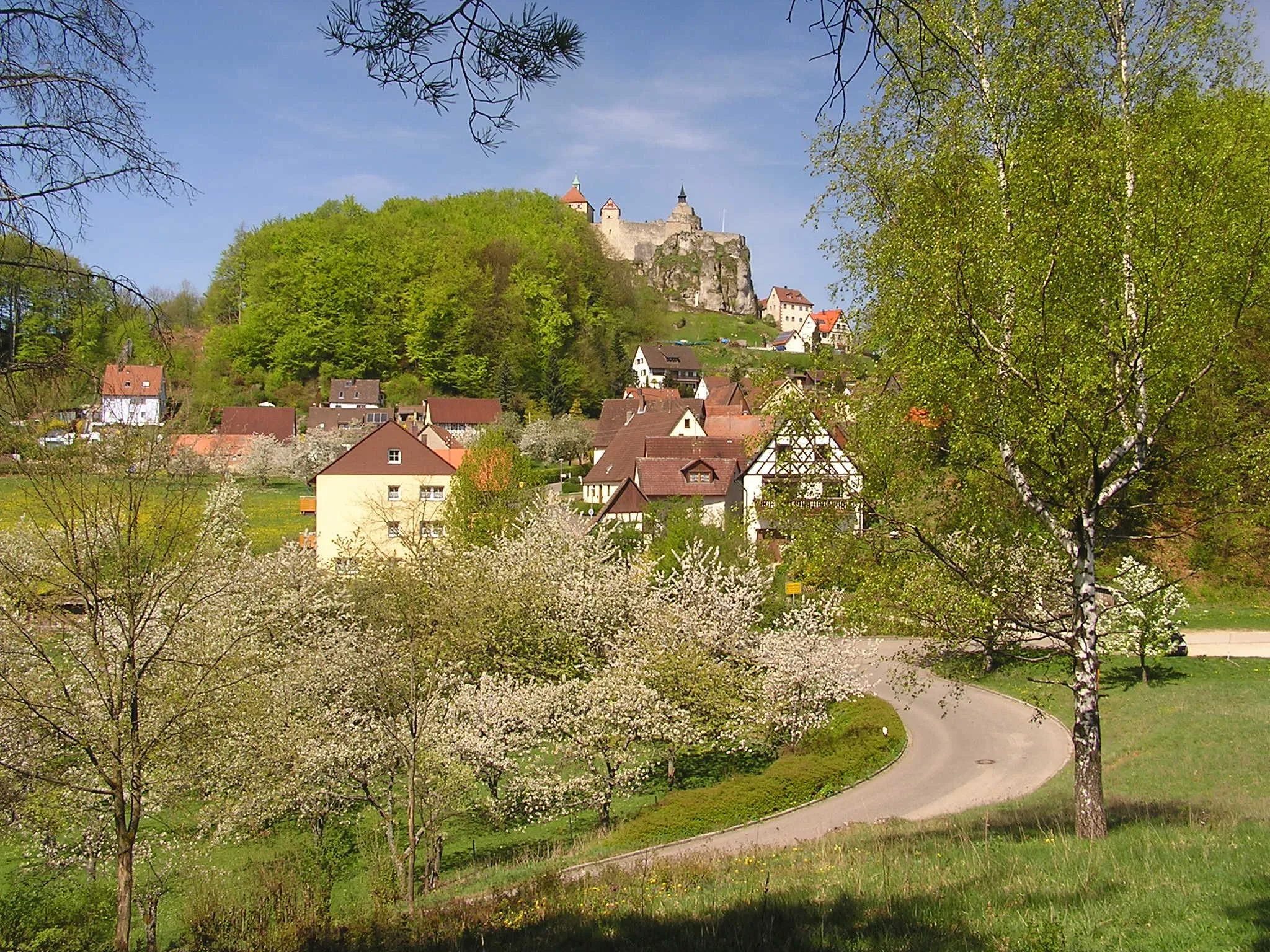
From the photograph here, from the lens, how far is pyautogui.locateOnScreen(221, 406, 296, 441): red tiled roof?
240 ft

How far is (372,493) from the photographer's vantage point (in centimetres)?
3666

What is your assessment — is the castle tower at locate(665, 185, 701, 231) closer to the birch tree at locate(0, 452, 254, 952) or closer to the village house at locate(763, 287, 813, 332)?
the village house at locate(763, 287, 813, 332)

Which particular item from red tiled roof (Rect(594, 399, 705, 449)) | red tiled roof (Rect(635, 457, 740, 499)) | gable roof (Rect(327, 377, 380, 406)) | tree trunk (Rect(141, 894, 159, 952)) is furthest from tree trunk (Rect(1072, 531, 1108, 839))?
gable roof (Rect(327, 377, 380, 406))

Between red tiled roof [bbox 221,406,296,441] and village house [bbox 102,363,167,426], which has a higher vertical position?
red tiled roof [bbox 221,406,296,441]

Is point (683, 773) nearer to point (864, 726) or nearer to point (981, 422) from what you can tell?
point (864, 726)

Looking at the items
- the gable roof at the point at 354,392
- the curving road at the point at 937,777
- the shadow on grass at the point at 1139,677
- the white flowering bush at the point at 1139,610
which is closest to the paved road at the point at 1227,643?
the shadow on grass at the point at 1139,677

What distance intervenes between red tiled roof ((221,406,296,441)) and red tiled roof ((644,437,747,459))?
40.7 m

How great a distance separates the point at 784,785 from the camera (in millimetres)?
17250

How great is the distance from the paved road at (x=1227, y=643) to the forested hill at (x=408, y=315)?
60794 millimetres

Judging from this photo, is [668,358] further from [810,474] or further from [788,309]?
[810,474]

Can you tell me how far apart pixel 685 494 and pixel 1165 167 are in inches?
1214

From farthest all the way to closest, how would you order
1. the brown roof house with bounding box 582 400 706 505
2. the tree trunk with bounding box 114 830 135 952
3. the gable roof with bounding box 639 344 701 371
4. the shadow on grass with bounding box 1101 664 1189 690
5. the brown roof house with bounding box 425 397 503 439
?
the gable roof with bounding box 639 344 701 371
the brown roof house with bounding box 425 397 503 439
the brown roof house with bounding box 582 400 706 505
the shadow on grass with bounding box 1101 664 1189 690
the tree trunk with bounding box 114 830 135 952

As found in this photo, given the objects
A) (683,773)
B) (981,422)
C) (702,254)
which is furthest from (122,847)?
(702,254)

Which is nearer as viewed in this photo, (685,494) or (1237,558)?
(1237,558)
